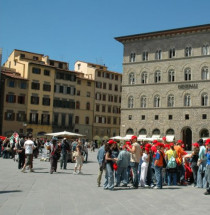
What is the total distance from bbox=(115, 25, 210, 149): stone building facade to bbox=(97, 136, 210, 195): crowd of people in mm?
32856

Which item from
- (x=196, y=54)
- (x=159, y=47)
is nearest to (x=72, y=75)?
(x=159, y=47)

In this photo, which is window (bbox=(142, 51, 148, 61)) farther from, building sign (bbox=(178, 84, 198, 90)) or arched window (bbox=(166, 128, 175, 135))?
arched window (bbox=(166, 128, 175, 135))

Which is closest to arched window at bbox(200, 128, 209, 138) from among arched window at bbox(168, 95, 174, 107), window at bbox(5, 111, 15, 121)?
arched window at bbox(168, 95, 174, 107)

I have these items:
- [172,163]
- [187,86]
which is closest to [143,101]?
[187,86]

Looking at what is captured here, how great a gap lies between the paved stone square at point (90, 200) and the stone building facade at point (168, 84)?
35.1 meters

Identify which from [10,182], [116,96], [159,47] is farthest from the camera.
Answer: [116,96]

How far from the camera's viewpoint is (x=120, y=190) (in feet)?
33.4

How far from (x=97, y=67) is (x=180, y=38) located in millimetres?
21455

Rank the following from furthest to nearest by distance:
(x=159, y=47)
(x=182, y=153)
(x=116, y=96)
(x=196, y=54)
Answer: (x=116, y=96)
(x=159, y=47)
(x=196, y=54)
(x=182, y=153)

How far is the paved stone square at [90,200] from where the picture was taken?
6.99 meters

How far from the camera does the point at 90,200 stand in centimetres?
820

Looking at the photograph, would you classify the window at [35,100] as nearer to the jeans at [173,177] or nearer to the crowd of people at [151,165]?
the crowd of people at [151,165]

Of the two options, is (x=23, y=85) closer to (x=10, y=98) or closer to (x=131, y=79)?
(x=10, y=98)

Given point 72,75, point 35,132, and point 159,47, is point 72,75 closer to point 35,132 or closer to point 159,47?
point 35,132
